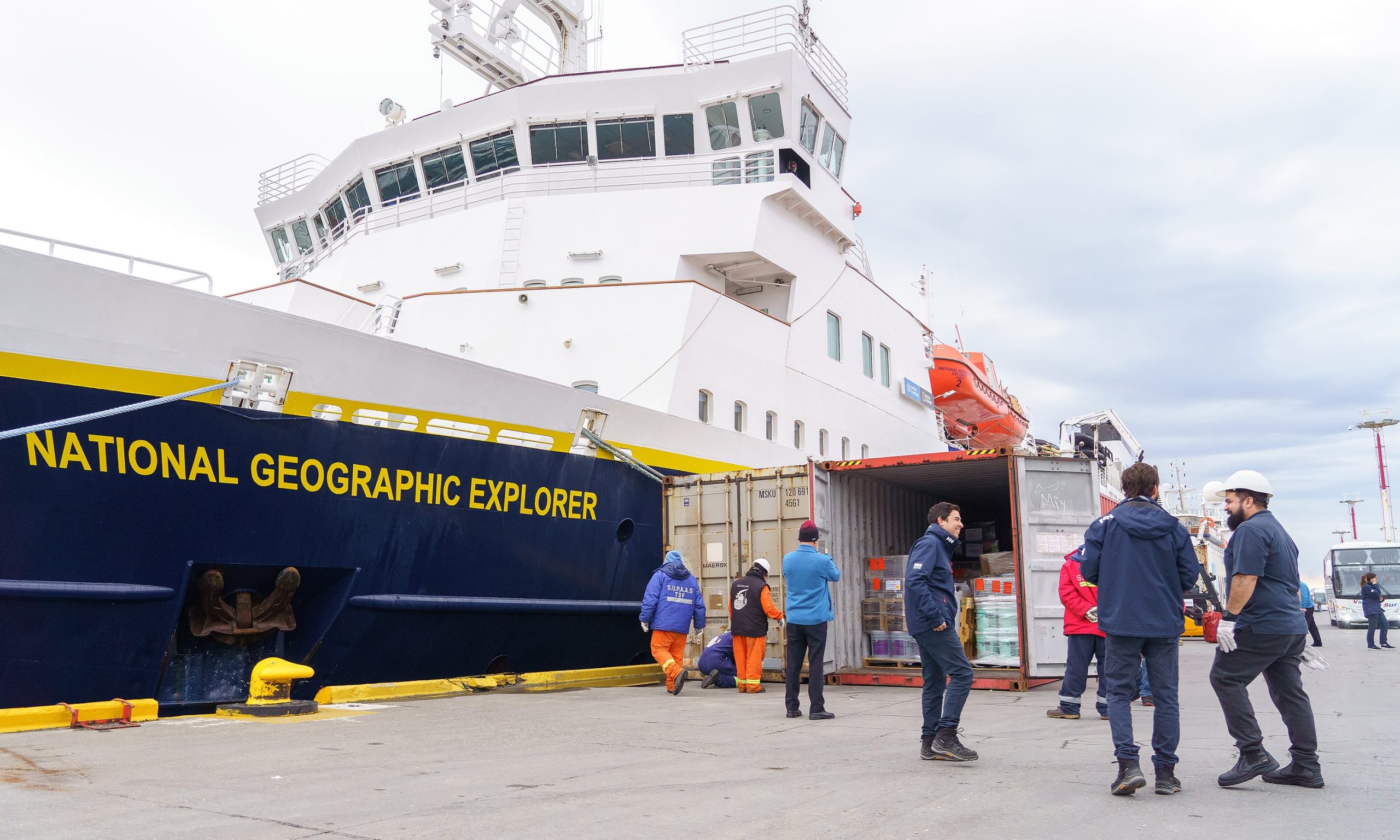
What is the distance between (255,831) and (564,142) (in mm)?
11179

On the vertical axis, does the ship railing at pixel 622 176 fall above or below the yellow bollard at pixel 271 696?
above

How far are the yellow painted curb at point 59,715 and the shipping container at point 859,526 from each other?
219 inches

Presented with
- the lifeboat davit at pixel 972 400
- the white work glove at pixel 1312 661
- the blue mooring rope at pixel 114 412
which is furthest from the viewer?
the lifeboat davit at pixel 972 400

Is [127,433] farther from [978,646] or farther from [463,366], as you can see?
[978,646]

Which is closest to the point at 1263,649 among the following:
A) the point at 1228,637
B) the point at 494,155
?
the point at 1228,637

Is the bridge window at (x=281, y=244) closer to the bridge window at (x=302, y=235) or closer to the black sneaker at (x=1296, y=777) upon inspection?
the bridge window at (x=302, y=235)

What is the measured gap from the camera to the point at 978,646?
408 inches

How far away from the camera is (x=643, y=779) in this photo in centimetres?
462

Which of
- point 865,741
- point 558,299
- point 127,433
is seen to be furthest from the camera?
point 558,299

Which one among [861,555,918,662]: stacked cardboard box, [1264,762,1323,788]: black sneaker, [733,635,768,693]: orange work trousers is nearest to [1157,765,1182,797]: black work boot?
[1264,762,1323,788]: black sneaker

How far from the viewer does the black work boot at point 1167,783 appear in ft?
13.8

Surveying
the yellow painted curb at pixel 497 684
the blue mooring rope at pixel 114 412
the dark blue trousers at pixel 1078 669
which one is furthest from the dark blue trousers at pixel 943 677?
the blue mooring rope at pixel 114 412

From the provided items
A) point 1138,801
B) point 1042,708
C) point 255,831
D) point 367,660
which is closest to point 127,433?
point 367,660

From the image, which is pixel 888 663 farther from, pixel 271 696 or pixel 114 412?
pixel 114 412
